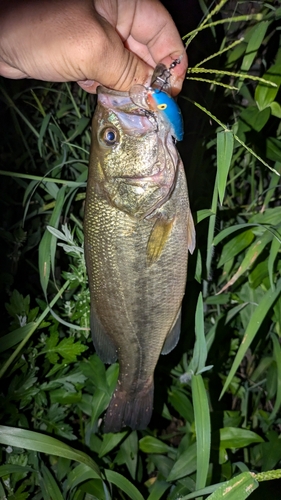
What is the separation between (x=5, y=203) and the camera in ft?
7.16

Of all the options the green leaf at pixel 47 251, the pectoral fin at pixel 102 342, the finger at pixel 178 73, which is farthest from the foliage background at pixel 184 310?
the finger at pixel 178 73

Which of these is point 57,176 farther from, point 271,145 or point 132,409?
point 132,409

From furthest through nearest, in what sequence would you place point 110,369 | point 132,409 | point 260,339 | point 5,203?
1. point 5,203
2. point 260,339
3. point 110,369
4. point 132,409

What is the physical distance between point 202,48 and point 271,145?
59cm

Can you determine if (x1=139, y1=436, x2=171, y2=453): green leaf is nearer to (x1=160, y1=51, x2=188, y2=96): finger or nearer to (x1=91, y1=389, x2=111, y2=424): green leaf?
(x1=91, y1=389, x2=111, y2=424): green leaf

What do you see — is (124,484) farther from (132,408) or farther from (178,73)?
(178,73)

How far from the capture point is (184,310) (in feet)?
6.52

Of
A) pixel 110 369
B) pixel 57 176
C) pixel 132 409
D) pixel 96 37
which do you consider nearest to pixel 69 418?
pixel 110 369

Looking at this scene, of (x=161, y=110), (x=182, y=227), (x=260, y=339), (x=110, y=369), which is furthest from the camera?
(x=260, y=339)

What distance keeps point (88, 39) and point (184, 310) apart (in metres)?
1.23

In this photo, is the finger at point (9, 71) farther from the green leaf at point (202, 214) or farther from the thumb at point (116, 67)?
the green leaf at point (202, 214)

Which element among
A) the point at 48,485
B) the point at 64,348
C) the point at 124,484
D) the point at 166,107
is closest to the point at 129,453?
the point at 124,484

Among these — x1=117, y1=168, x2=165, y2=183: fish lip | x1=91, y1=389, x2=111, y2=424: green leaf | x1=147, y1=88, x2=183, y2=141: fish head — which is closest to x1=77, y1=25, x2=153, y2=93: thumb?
x1=147, y1=88, x2=183, y2=141: fish head

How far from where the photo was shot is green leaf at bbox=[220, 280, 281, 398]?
1563 millimetres
